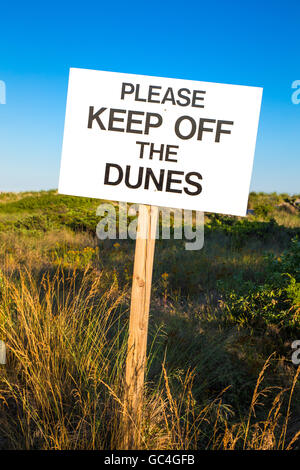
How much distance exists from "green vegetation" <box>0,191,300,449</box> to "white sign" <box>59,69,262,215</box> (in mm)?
1086

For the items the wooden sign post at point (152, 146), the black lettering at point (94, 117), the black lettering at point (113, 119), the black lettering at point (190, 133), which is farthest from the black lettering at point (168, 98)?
the black lettering at point (94, 117)

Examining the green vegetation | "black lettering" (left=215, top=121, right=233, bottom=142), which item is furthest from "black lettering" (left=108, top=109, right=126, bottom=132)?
the green vegetation

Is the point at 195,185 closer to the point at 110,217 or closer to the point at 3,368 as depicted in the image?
the point at 3,368

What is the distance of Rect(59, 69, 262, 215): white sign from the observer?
227 centimetres

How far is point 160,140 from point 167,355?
7.10 feet

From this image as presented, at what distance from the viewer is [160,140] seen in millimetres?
2293

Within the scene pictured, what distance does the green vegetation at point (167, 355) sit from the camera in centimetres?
230

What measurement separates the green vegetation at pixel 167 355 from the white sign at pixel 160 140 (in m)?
1.09

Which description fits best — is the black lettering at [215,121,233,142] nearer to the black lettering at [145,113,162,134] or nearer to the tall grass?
the black lettering at [145,113,162,134]

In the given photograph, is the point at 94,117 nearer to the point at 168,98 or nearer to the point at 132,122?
the point at 132,122

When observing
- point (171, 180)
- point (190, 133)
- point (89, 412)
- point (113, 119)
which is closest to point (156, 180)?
point (171, 180)

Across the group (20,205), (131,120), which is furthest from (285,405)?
(20,205)

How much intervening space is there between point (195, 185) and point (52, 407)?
1803mm
